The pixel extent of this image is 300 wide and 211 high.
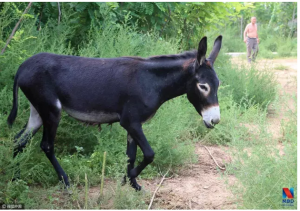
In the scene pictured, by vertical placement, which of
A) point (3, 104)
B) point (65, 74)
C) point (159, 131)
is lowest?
point (159, 131)

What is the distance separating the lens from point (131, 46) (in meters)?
6.37

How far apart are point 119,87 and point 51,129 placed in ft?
2.81

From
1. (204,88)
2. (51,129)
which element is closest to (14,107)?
(51,129)

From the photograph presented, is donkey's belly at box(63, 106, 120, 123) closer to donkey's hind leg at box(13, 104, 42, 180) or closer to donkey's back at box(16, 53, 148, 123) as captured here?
donkey's back at box(16, 53, 148, 123)

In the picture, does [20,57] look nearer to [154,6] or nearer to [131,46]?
[131,46]

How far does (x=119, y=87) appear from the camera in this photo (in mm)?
4004

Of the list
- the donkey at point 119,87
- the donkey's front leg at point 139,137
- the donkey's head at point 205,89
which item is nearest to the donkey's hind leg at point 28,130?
the donkey at point 119,87

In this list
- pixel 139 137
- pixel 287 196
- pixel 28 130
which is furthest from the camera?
pixel 28 130

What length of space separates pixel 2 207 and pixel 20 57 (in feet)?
6.28

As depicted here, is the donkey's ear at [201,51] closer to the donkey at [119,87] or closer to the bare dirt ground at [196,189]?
the donkey at [119,87]

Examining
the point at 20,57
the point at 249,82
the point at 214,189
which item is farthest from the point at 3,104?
the point at 249,82

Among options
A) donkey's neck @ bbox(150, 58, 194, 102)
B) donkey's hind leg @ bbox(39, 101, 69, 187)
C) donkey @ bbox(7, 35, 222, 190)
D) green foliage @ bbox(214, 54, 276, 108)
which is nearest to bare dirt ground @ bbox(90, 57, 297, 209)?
donkey's hind leg @ bbox(39, 101, 69, 187)

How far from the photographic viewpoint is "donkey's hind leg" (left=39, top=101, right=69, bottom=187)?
4.05 m

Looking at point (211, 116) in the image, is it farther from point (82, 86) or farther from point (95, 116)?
point (82, 86)
